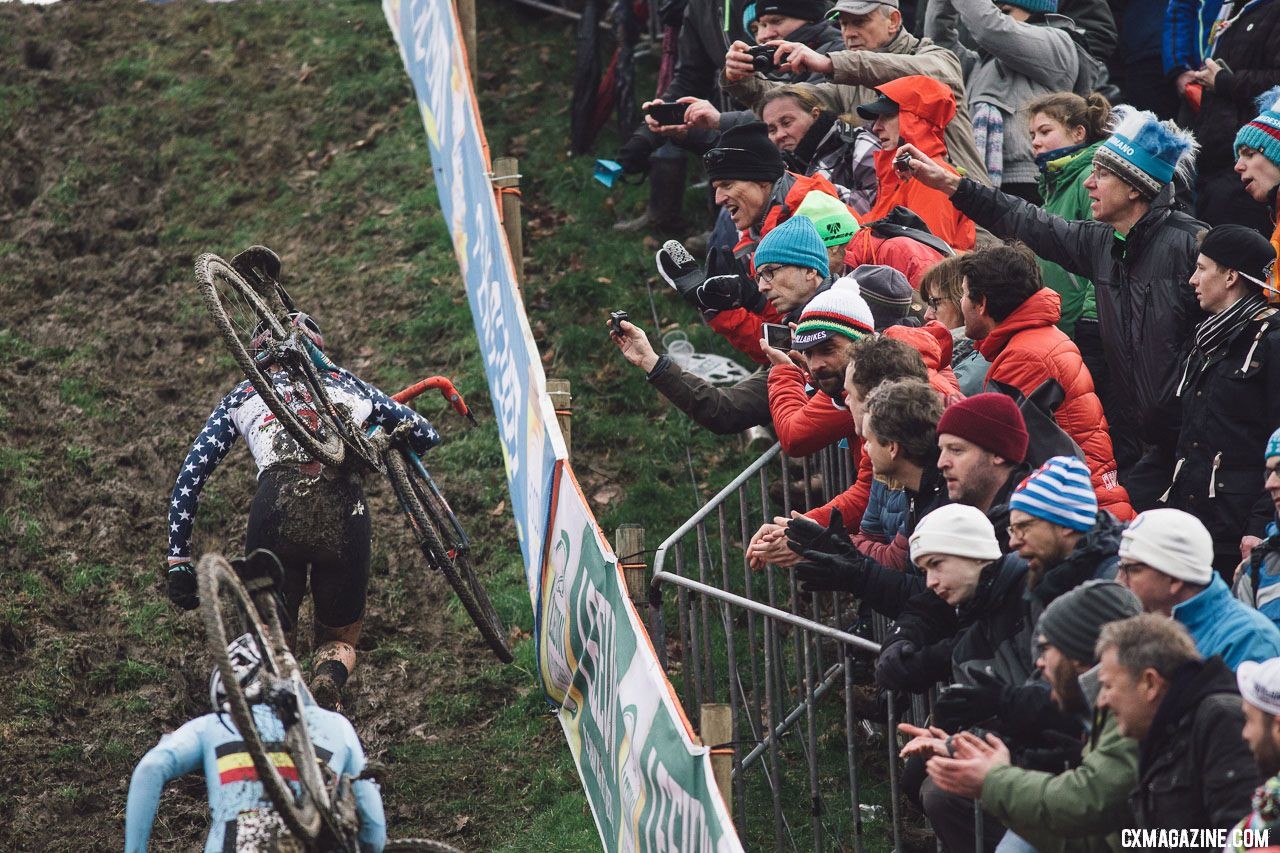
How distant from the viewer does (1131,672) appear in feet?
13.1

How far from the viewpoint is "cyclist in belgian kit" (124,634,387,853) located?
5211 millimetres

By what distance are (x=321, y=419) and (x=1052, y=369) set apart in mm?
3644

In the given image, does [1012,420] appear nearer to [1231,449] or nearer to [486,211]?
[1231,449]

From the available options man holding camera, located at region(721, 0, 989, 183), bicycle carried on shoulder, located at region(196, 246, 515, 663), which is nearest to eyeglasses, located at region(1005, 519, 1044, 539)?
man holding camera, located at region(721, 0, 989, 183)

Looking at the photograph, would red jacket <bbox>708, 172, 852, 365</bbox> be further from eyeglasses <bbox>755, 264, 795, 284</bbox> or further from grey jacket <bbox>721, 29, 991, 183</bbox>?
grey jacket <bbox>721, 29, 991, 183</bbox>

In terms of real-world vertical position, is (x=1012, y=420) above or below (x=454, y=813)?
above

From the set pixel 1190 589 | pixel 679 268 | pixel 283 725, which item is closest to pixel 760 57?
pixel 679 268

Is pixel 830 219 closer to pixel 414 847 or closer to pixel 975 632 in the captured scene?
pixel 975 632

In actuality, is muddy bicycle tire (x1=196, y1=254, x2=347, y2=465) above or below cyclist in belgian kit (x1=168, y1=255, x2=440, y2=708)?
above

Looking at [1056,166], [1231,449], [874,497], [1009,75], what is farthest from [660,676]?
[1009,75]

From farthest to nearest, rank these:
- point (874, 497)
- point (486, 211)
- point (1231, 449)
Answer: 1. point (486, 211)
2. point (874, 497)
3. point (1231, 449)

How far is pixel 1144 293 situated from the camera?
Result: 6551mm

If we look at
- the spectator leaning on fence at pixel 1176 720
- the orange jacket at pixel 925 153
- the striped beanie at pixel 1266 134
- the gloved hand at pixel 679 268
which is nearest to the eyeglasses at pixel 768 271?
the gloved hand at pixel 679 268

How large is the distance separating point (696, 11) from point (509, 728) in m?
5.48
